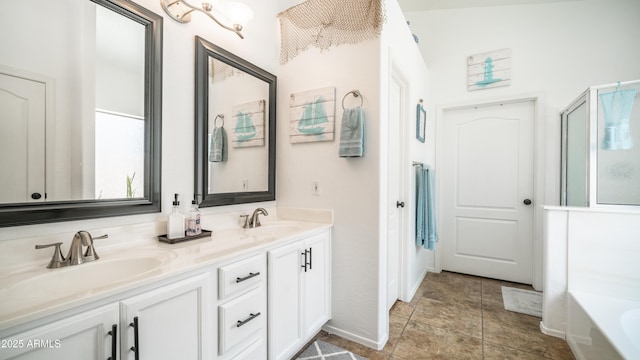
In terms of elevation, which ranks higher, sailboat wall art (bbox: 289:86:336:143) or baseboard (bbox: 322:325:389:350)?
sailboat wall art (bbox: 289:86:336:143)

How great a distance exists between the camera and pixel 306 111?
2.03 meters

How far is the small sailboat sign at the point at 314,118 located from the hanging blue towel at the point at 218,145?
0.59 meters

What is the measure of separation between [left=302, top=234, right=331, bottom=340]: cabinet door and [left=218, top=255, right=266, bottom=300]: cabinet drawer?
40cm

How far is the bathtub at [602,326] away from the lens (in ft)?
4.06

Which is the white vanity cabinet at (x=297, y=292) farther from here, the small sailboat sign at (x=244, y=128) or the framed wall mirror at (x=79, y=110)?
the small sailboat sign at (x=244, y=128)

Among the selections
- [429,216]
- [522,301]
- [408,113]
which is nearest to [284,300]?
[429,216]

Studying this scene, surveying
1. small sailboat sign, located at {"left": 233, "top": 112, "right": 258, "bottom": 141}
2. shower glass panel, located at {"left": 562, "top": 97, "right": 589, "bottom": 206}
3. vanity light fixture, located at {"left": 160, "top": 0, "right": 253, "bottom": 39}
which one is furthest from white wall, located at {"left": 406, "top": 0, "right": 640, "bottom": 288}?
vanity light fixture, located at {"left": 160, "top": 0, "right": 253, "bottom": 39}

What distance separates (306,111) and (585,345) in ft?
7.78

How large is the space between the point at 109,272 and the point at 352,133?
4.85 ft

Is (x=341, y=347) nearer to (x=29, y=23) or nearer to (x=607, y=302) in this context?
(x=607, y=302)

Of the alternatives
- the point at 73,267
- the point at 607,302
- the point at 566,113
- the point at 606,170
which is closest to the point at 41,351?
the point at 73,267

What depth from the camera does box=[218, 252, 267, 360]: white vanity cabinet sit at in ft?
3.67

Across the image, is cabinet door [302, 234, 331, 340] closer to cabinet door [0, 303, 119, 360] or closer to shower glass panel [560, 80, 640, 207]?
cabinet door [0, 303, 119, 360]

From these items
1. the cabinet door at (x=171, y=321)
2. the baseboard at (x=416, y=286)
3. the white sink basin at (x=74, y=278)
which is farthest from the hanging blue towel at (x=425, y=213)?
the white sink basin at (x=74, y=278)
